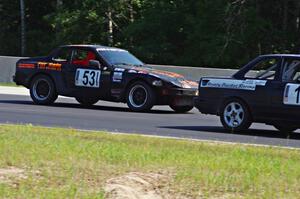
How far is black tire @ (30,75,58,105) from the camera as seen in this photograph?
785 inches

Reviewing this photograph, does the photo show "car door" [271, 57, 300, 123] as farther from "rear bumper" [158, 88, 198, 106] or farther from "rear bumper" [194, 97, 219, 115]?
"rear bumper" [158, 88, 198, 106]

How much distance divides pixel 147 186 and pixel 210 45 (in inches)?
1106

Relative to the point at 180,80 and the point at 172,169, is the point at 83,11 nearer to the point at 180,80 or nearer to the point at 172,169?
the point at 180,80

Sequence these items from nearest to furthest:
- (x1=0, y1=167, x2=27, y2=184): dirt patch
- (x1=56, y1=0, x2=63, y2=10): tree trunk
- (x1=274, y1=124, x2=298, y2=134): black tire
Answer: (x1=0, y1=167, x2=27, y2=184): dirt patch
(x1=274, y1=124, x2=298, y2=134): black tire
(x1=56, y1=0, x2=63, y2=10): tree trunk

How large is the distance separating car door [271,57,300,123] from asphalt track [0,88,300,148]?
431 mm

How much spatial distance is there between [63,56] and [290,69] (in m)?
7.62

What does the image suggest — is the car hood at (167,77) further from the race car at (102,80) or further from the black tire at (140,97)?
the black tire at (140,97)

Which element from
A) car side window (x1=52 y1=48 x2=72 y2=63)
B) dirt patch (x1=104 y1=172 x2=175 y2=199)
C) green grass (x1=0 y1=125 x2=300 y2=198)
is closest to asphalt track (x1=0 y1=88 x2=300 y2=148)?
car side window (x1=52 y1=48 x2=72 y2=63)

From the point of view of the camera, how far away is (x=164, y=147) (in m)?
10.9

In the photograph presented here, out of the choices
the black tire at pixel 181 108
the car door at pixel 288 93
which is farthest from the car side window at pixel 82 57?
the car door at pixel 288 93

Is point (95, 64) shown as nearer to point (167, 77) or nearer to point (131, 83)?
point (131, 83)

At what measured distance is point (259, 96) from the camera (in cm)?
1400

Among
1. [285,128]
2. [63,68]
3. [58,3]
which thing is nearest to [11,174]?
[285,128]

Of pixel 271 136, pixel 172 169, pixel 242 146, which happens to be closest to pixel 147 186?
pixel 172 169
